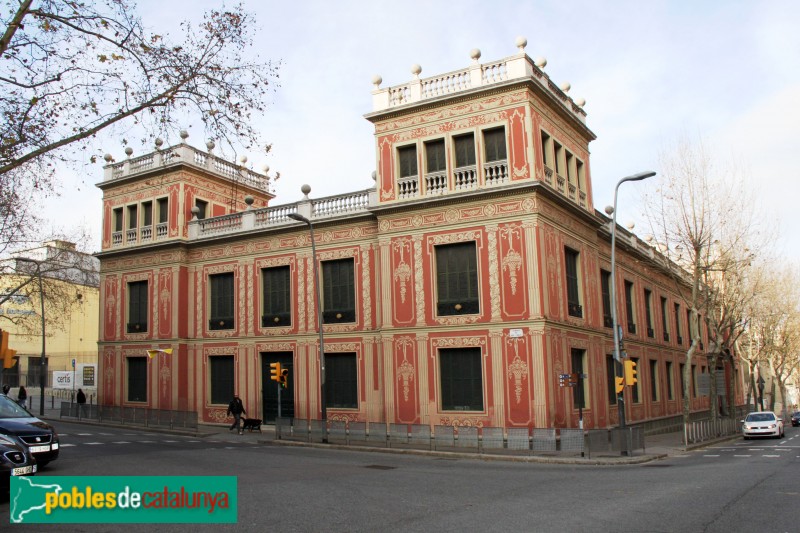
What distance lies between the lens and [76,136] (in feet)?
42.4

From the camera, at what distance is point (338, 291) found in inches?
1182

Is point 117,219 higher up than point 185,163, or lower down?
lower down

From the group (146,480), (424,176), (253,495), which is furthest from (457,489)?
(424,176)

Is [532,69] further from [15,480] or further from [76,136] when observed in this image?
[15,480]

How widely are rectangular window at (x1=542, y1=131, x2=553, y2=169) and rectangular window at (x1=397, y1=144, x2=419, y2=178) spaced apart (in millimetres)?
5214

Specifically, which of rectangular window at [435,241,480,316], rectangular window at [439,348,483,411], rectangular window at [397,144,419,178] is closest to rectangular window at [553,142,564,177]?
rectangular window at [435,241,480,316]

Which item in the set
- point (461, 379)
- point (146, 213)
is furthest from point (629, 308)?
point (146, 213)

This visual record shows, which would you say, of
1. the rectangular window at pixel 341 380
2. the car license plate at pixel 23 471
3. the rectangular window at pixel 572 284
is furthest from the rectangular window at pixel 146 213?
the car license plate at pixel 23 471

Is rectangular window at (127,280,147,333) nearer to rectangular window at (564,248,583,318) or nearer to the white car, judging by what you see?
rectangular window at (564,248,583,318)

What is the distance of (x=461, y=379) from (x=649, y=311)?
2021 centimetres

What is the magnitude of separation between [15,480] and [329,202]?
20.8 metres

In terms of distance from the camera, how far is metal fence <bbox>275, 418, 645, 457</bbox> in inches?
862

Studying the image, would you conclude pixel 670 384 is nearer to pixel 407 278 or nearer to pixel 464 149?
pixel 407 278

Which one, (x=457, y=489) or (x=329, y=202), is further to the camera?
(x=329, y=202)
